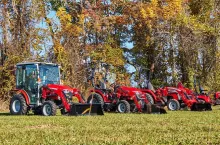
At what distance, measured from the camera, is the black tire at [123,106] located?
56.6ft

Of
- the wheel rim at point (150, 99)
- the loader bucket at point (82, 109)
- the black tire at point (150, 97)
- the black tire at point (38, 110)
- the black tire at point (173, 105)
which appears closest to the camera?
the loader bucket at point (82, 109)

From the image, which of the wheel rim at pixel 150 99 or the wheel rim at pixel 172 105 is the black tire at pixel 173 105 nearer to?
the wheel rim at pixel 172 105

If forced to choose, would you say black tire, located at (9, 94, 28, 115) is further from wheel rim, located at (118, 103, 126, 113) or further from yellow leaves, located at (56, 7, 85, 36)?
yellow leaves, located at (56, 7, 85, 36)

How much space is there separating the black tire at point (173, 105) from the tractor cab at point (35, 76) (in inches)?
255

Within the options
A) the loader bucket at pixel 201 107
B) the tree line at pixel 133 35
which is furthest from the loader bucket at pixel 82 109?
the tree line at pixel 133 35

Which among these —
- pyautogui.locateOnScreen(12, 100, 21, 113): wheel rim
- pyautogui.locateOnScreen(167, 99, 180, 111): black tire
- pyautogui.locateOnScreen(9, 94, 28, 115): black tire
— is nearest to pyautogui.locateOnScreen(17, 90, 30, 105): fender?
pyautogui.locateOnScreen(9, 94, 28, 115): black tire

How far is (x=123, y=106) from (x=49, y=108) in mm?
3806

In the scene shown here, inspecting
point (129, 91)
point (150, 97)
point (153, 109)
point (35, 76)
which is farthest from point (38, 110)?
point (150, 97)

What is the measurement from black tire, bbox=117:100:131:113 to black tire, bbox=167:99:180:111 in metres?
3.62

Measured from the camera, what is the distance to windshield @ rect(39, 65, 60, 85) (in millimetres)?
16025

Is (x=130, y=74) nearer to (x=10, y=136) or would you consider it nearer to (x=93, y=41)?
(x=93, y=41)

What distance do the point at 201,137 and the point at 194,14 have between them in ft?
83.8

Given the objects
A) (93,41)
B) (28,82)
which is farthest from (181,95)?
(93,41)

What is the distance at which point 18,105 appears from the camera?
53.3 feet
